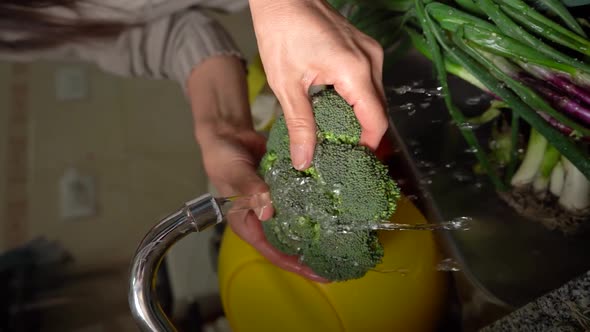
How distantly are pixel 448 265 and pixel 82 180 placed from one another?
1.13 m

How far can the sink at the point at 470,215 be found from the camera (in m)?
0.75

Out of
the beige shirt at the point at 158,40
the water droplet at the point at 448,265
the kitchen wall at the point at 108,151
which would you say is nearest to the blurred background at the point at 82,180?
the kitchen wall at the point at 108,151

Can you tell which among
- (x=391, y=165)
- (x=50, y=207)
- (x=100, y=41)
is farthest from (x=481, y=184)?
(x=50, y=207)

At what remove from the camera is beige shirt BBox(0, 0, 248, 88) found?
88cm

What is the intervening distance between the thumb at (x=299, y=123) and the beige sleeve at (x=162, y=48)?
41 cm

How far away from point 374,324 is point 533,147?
0.37 meters

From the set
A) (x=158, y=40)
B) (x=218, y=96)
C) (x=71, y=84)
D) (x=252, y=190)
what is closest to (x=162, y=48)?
(x=158, y=40)

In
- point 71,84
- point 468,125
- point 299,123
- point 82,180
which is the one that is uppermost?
point 299,123

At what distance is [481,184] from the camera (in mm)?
811

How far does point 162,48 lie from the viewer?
0.92 m

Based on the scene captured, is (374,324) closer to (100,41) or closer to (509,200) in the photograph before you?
(509,200)

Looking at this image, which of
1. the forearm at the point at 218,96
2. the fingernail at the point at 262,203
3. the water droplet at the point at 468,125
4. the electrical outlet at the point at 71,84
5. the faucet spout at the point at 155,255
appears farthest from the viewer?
the electrical outlet at the point at 71,84

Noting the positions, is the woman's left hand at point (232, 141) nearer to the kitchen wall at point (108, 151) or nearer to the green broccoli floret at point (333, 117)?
the green broccoli floret at point (333, 117)

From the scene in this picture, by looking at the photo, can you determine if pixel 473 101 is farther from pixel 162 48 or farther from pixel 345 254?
pixel 162 48
